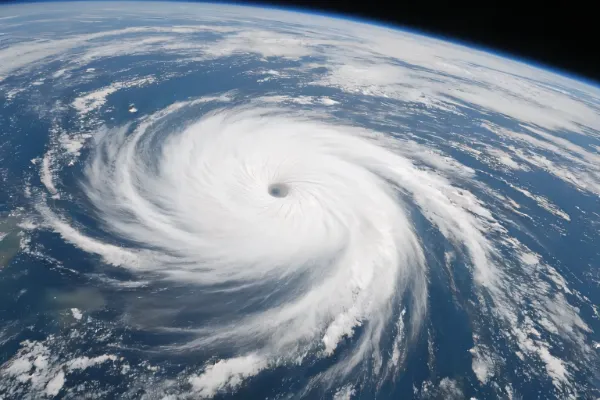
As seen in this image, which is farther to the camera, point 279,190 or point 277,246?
point 279,190

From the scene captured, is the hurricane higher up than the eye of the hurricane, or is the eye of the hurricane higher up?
the hurricane

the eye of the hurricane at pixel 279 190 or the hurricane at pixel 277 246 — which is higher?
the hurricane at pixel 277 246

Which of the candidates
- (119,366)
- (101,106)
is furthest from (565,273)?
(101,106)

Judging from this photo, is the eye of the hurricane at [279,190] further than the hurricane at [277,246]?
Yes
